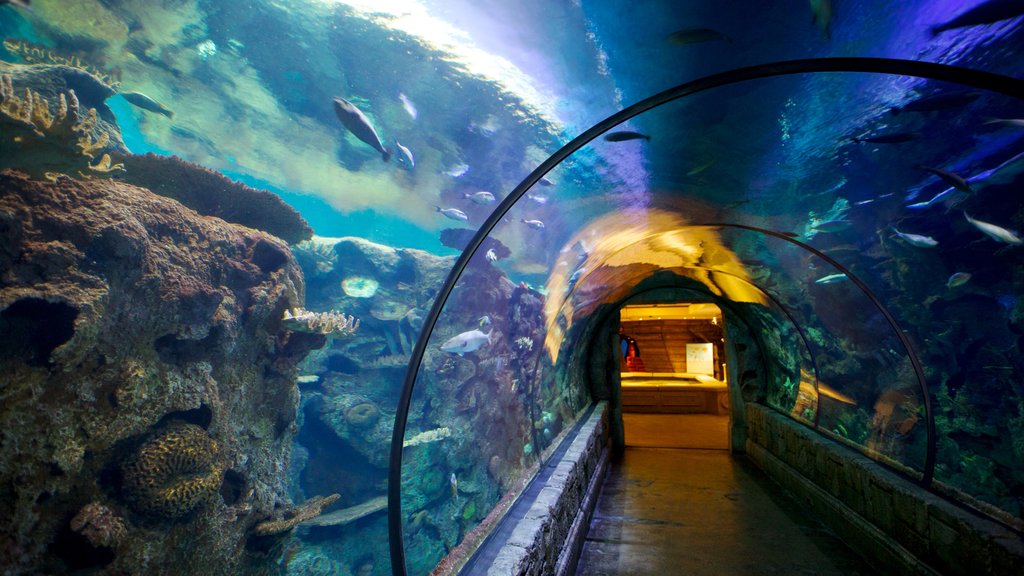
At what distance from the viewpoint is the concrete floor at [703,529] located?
384 cm

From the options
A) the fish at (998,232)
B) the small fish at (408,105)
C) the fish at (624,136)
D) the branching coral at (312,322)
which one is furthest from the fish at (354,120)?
the fish at (998,232)

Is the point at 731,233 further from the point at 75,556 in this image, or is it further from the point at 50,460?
the point at 75,556

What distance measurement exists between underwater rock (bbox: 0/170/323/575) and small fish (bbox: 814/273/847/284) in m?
10.2

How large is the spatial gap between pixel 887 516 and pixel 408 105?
10537 mm

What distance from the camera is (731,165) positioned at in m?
3.84

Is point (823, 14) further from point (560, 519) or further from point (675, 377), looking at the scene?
point (675, 377)

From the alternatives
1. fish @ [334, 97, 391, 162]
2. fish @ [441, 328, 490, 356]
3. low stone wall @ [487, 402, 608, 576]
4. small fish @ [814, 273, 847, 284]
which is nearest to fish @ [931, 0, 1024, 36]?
small fish @ [814, 273, 847, 284]

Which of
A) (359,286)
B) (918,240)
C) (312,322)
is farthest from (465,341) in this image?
(359,286)

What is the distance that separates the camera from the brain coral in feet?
15.9

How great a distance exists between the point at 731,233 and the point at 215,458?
30.7ft

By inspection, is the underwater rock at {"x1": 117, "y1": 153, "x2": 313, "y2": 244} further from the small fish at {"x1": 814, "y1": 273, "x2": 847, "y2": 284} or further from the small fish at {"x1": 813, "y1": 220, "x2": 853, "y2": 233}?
the small fish at {"x1": 814, "y1": 273, "x2": 847, "y2": 284}

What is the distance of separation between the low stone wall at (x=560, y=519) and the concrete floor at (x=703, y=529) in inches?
13.9

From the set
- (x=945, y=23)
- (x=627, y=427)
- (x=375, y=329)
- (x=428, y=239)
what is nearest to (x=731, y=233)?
(x=945, y=23)

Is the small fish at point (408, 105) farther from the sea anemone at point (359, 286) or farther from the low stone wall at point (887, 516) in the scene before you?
the sea anemone at point (359, 286)
